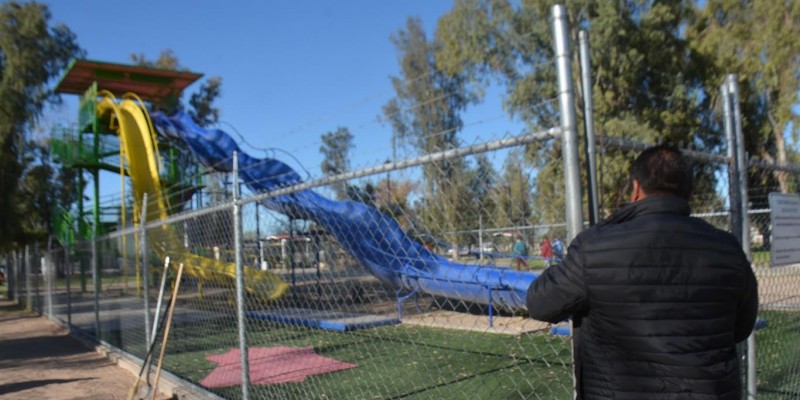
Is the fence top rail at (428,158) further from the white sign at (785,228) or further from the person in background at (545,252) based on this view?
the person in background at (545,252)

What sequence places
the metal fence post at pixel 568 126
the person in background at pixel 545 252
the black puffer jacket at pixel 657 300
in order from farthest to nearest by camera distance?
the person in background at pixel 545 252, the metal fence post at pixel 568 126, the black puffer jacket at pixel 657 300

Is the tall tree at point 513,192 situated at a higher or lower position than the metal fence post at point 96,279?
higher

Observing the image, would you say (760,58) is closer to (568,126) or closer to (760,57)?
(760,57)

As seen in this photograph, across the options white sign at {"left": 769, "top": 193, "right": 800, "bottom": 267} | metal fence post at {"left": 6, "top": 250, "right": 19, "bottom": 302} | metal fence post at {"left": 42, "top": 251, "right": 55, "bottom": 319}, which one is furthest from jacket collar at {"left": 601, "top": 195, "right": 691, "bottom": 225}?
metal fence post at {"left": 6, "top": 250, "right": 19, "bottom": 302}

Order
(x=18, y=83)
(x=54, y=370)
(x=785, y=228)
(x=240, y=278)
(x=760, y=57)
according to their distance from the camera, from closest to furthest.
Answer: (x=785, y=228), (x=240, y=278), (x=54, y=370), (x=18, y=83), (x=760, y=57)

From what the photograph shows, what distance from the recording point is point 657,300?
1901 mm

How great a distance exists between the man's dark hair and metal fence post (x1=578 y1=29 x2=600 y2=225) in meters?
0.27

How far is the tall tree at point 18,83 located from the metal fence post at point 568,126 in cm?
1794

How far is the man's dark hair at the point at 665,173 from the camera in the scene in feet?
6.61

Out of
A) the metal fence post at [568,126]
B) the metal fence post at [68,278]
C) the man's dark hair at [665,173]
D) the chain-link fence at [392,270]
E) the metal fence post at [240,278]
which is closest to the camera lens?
the man's dark hair at [665,173]

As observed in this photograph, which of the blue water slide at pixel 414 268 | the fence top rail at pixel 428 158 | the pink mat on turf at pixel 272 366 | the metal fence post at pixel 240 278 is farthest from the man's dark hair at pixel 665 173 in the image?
the pink mat on turf at pixel 272 366

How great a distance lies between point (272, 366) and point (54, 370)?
10.9 feet

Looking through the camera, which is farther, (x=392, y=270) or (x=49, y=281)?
(x=49, y=281)

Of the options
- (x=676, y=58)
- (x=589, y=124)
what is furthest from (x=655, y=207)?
(x=676, y=58)
